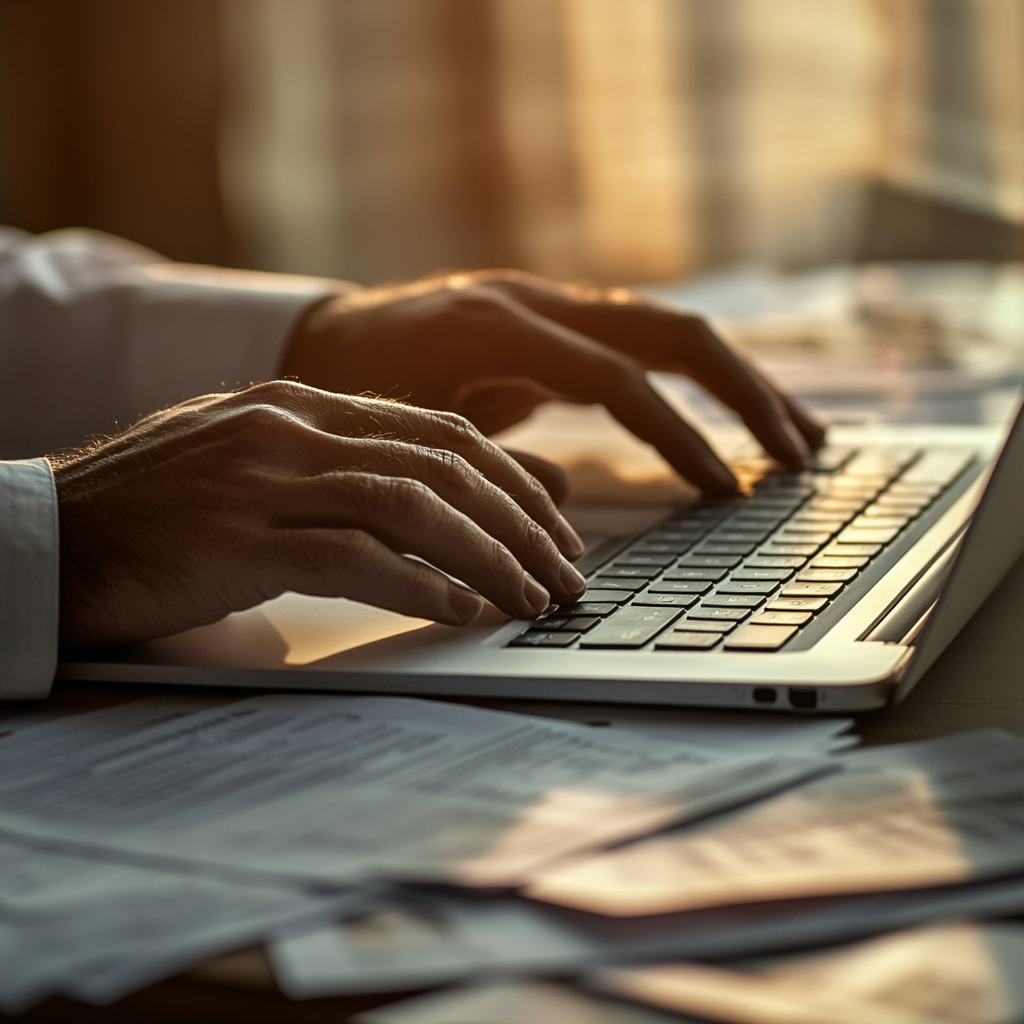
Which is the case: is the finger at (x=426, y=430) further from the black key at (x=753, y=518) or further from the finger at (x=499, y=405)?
the finger at (x=499, y=405)

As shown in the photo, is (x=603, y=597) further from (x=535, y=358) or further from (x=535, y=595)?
(x=535, y=358)

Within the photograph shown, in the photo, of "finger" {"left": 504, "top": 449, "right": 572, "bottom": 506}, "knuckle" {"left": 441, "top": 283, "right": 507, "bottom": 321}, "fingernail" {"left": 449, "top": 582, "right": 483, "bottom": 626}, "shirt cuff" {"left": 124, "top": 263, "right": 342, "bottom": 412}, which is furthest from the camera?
"shirt cuff" {"left": 124, "top": 263, "right": 342, "bottom": 412}

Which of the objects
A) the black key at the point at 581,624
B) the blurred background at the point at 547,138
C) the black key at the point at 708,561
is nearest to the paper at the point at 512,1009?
the black key at the point at 581,624

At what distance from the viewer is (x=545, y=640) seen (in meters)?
0.51

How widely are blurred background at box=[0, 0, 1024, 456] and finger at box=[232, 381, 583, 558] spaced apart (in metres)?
1.36

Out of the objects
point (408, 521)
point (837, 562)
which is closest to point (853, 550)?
point (837, 562)

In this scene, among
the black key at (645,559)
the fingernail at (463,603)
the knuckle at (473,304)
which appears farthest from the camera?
the knuckle at (473,304)

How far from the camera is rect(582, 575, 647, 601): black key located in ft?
1.90

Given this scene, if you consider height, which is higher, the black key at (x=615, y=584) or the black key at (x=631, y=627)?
the black key at (x=631, y=627)

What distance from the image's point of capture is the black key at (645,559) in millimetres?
625

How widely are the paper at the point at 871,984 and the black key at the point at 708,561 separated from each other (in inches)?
12.7

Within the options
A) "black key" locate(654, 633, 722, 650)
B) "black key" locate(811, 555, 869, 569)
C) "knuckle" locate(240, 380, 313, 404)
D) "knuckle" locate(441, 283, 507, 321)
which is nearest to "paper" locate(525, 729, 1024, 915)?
"black key" locate(654, 633, 722, 650)

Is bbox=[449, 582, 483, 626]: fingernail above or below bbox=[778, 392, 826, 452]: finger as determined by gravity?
above

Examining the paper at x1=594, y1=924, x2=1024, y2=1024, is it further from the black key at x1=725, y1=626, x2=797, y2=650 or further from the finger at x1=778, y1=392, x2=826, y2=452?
the finger at x1=778, y1=392, x2=826, y2=452
